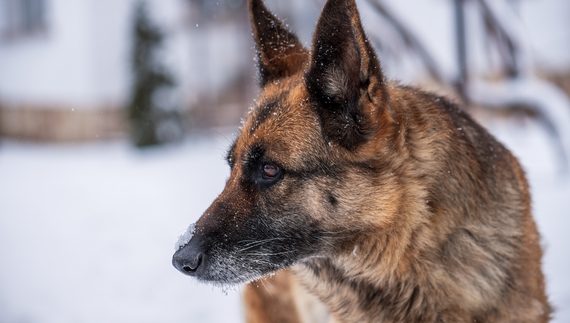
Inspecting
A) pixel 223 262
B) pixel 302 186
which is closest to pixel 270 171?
pixel 302 186

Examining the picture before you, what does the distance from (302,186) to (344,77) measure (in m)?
0.54

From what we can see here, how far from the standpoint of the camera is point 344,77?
2.42 meters

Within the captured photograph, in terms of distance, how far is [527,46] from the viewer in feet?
26.0

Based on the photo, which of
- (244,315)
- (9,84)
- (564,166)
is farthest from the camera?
(9,84)

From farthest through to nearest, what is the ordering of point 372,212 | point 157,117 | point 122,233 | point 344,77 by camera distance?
point 157,117, point 122,233, point 372,212, point 344,77

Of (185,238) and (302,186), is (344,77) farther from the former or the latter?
(185,238)

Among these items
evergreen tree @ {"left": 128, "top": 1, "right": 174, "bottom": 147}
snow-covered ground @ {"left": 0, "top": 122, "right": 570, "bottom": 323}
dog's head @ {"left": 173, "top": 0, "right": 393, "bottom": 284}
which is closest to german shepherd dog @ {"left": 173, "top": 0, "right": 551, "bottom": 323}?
dog's head @ {"left": 173, "top": 0, "right": 393, "bottom": 284}

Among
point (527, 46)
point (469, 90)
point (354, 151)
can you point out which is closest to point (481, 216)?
point (354, 151)

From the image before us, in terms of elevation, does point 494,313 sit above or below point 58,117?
above

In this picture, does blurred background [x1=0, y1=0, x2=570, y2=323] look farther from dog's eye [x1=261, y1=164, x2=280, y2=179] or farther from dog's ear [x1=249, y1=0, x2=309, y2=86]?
dog's eye [x1=261, y1=164, x2=280, y2=179]

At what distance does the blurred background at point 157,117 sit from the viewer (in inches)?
217

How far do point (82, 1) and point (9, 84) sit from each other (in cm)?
412

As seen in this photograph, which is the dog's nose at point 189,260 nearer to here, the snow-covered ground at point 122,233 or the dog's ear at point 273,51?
the snow-covered ground at point 122,233

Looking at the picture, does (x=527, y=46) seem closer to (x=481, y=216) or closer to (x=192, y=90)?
(x=481, y=216)
